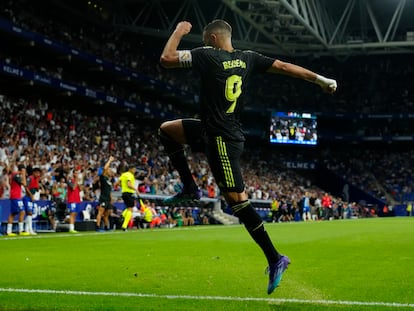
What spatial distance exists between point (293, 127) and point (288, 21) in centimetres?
1063

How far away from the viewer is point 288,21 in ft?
143

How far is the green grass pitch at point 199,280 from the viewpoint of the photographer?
5.39 meters

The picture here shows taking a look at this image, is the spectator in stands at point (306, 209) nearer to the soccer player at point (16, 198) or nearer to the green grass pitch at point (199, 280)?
the soccer player at point (16, 198)

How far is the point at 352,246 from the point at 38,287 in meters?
8.21

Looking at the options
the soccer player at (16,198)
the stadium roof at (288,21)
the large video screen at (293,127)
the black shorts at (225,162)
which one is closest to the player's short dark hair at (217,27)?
the black shorts at (225,162)

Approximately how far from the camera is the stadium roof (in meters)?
43.8

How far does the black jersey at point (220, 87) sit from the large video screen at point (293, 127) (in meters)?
44.7

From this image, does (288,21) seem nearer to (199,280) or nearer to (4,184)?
(4,184)

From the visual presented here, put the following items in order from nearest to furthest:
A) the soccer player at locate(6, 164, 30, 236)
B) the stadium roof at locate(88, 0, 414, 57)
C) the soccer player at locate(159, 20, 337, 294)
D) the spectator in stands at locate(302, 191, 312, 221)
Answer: the soccer player at locate(159, 20, 337, 294) → the soccer player at locate(6, 164, 30, 236) → the spectator in stands at locate(302, 191, 312, 221) → the stadium roof at locate(88, 0, 414, 57)

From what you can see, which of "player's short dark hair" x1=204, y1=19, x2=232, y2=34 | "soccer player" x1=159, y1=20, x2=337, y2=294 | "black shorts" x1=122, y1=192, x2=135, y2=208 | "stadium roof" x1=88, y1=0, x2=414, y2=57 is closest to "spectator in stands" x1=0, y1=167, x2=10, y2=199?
"black shorts" x1=122, y1=192, x2=135, y2=208

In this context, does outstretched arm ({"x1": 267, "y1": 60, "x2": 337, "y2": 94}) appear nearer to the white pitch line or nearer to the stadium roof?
the white pitch line

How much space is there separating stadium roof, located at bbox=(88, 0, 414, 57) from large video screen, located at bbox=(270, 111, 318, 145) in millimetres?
6069

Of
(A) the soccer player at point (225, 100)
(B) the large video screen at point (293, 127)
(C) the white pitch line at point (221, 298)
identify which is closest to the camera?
(C) the white pitch line at point (221, 298)

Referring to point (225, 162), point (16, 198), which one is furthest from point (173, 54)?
point (16, 198)
